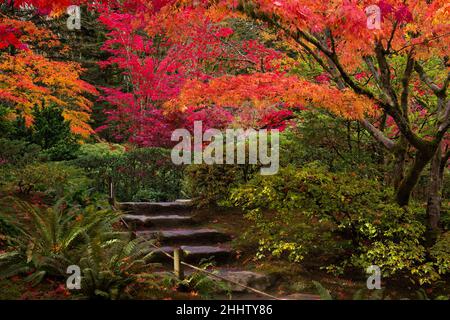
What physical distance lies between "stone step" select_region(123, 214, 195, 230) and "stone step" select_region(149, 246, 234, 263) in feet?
3.91

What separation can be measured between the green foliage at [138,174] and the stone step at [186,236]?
9.08 feet

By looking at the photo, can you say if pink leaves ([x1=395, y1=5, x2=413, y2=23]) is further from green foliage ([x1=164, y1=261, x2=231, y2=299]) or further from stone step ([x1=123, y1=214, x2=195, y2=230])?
stone step ([x1=123, y1=214, x2=195, y2=230])

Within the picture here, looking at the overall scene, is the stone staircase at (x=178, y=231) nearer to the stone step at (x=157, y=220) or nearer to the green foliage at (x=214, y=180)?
the stone step at (x=157, y=220)

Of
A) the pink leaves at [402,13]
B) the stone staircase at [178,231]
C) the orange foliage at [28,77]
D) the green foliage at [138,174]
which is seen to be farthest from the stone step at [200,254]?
the orange foliage at [28,77]

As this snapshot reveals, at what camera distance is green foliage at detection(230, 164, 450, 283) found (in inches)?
292

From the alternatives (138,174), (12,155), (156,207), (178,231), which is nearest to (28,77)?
(12,155)

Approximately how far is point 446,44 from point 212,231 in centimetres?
547

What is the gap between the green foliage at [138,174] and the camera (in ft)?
39.8

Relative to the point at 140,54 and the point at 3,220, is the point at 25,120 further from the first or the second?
the point at 3,220

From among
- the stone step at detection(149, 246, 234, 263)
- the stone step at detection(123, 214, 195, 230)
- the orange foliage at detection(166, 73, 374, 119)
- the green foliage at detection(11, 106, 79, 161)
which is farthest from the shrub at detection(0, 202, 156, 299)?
the green foliage at detection(11, 106, 79, 161)

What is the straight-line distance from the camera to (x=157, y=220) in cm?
1003

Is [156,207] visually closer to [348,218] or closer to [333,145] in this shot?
[333,145]

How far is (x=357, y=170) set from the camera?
994cm
